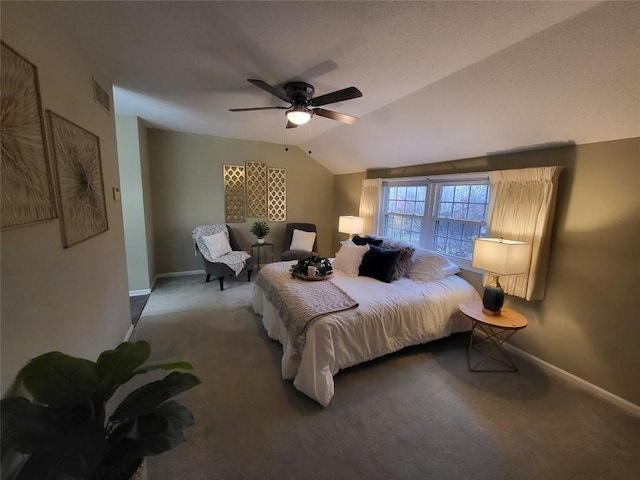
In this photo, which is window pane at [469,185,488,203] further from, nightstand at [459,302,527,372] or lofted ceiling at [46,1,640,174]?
nightstand at [459,302,527,372]

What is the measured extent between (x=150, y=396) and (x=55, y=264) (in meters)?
1.00

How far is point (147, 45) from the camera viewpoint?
182cm

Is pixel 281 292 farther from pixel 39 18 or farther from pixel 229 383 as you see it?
pixel 39 18

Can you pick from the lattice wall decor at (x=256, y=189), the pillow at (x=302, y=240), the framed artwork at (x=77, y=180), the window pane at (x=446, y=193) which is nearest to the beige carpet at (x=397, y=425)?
the framed artwork at (x=77, y=180)

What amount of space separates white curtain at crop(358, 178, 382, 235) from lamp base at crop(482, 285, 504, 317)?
220cm

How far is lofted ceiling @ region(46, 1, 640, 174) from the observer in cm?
143

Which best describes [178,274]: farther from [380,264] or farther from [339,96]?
[339,96]

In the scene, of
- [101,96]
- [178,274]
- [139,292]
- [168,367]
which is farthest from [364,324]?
[178,274]

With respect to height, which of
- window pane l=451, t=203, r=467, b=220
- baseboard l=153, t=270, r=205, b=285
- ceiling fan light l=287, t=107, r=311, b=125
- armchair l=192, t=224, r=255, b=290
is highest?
ceiling fan light l=287, t=107, r=311, b=125

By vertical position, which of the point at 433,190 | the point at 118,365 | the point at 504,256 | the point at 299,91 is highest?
the point at 299,91

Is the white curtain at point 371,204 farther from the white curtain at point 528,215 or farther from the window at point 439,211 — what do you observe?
the white curtain at point 528,215

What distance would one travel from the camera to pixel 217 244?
4.19m

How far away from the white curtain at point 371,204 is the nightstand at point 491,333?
6.93ft

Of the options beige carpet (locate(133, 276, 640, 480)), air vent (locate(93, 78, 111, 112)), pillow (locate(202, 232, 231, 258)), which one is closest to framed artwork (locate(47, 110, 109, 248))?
air vent (locate(93, 78, 111, 112))
